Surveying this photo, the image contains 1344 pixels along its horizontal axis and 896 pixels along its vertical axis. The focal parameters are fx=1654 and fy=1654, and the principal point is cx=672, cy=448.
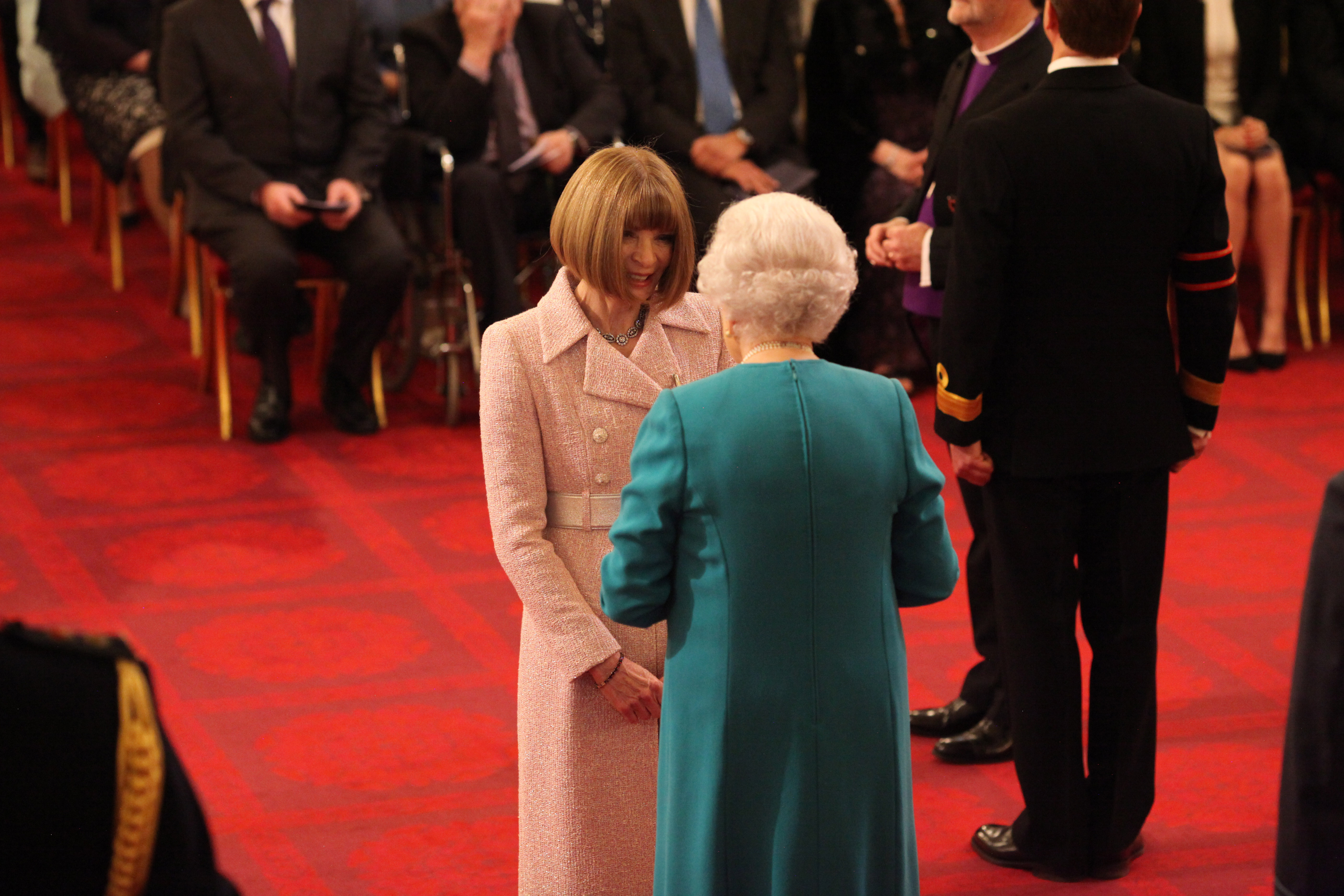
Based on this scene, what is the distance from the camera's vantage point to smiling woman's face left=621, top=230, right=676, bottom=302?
7.43ft

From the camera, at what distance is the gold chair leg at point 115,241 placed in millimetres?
6336

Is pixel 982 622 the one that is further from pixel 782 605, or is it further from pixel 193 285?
pixel 193 285

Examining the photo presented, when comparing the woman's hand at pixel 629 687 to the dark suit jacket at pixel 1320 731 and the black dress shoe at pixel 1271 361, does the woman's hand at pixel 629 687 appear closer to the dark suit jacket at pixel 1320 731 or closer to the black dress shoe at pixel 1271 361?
the dark suit jacket at pixel 1320 731

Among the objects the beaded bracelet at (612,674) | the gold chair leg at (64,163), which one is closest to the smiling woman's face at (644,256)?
the beaded bracelet at (612,674)

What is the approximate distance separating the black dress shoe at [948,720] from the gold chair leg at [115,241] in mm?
4100

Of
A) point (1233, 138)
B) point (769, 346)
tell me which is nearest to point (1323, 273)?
point (1233, 138)

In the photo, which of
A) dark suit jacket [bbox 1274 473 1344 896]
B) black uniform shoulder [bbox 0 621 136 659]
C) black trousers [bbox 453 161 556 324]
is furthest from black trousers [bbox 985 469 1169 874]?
black trousers [bbox 453 161 556 324]

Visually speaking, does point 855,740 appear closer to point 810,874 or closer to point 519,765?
point 810,874

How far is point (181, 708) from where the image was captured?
12.0ft

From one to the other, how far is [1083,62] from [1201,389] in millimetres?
600

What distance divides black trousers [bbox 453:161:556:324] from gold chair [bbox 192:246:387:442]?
413 millimetres

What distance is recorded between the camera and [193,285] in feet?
18.5

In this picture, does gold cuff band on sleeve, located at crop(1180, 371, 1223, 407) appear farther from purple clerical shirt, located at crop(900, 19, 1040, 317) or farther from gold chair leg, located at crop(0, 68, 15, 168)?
gold chair leg, located at crop(0, 68, 15, 168)

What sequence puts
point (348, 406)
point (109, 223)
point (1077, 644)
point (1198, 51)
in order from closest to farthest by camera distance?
1. point (1077, 644)
2. point (348, 406)
3. point (1198, 51)
4. point (109, 223)
